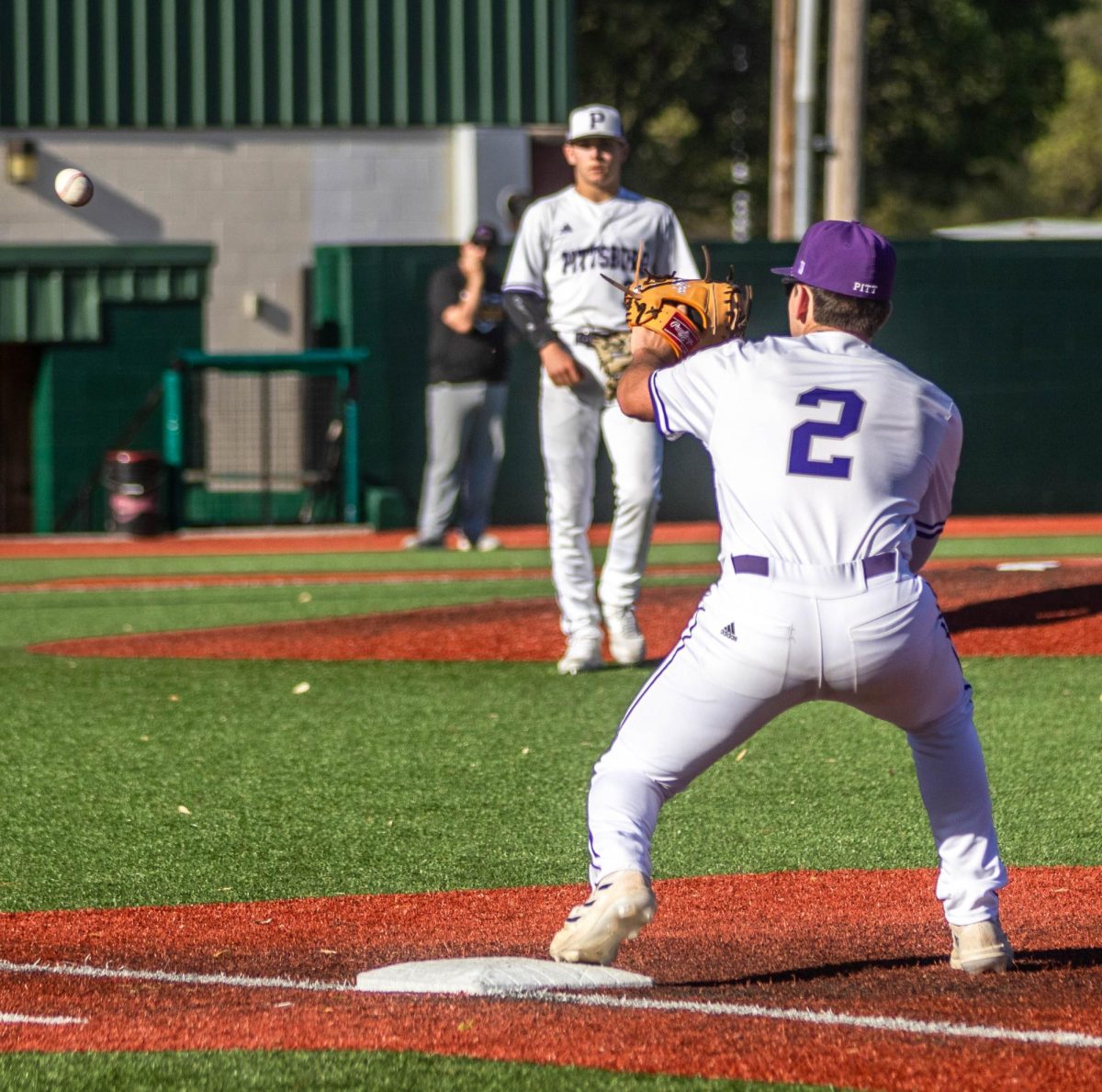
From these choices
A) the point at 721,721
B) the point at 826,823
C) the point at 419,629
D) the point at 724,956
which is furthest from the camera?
the point at 419,629

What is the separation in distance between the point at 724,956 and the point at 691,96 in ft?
104

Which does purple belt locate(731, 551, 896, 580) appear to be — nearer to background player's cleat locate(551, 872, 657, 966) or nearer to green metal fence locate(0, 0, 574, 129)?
background player's cleat locate(551, 872, 657, 966)

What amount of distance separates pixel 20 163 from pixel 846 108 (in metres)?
8.47

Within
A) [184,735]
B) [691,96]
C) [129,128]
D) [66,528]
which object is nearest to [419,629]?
[184,735]

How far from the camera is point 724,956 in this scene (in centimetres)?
451

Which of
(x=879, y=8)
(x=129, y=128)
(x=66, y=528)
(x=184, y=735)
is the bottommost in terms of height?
(x=66, y=528)

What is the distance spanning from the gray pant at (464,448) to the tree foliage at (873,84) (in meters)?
19.9

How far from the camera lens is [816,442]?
3.90m

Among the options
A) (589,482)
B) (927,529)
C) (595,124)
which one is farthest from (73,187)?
(927,529)

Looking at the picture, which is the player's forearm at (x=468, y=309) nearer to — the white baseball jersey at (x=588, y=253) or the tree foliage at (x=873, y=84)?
the white baseball jersey at (x=588, y=253)

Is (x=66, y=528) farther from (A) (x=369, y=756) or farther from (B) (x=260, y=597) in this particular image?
(A) (x=369, y=756)

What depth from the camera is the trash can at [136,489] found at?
55.1 feet

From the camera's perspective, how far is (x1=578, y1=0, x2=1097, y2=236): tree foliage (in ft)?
112

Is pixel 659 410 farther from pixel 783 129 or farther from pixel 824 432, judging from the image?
pixel 783 129
